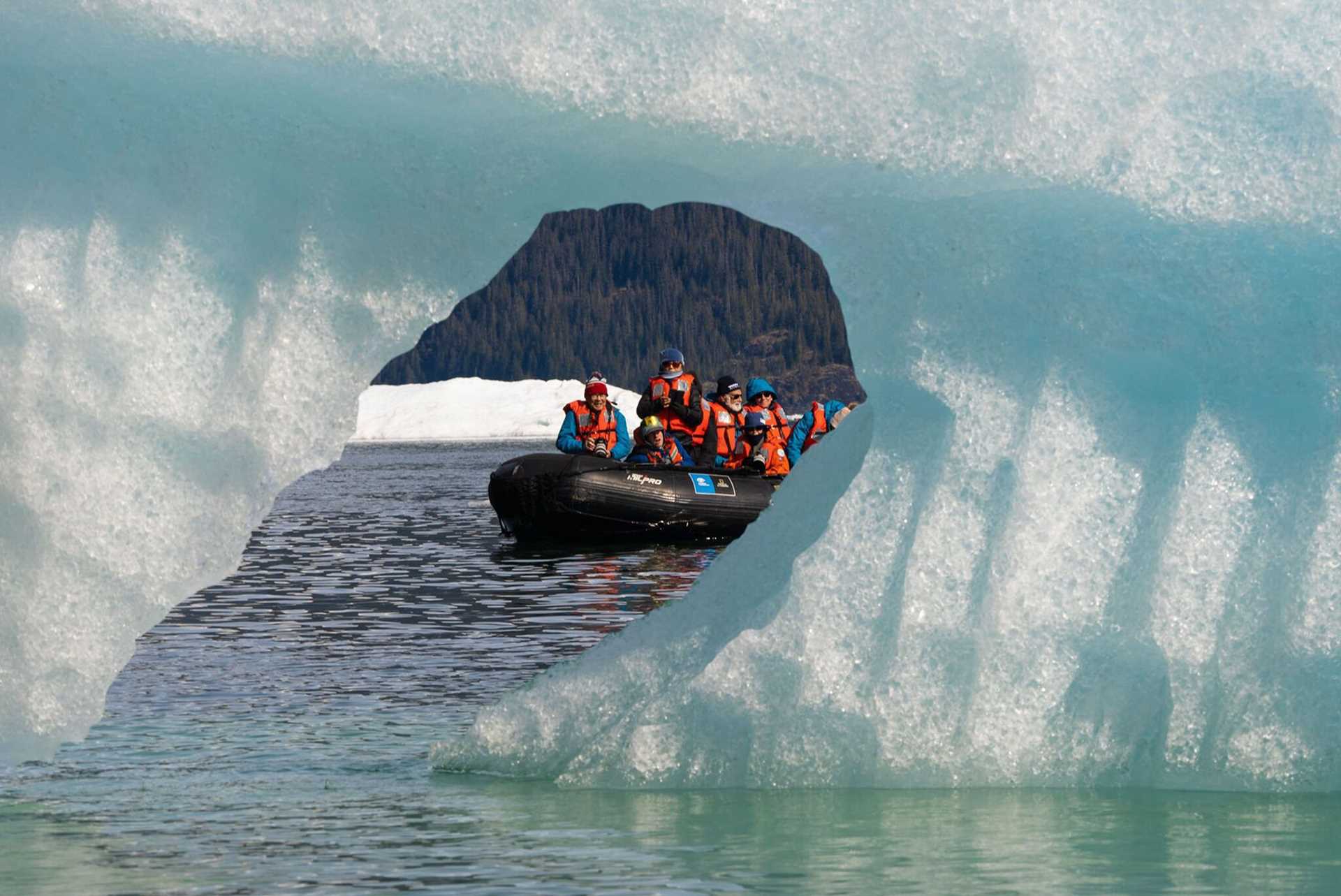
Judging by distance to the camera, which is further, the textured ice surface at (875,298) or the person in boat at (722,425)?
the person in boat at (722,425)

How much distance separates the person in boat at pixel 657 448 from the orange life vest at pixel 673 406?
0.07 metres

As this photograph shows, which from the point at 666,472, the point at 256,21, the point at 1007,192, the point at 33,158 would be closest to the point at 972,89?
the point at 1007,192

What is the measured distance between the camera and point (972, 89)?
23.2ft

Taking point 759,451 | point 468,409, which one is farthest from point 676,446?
point 468,409

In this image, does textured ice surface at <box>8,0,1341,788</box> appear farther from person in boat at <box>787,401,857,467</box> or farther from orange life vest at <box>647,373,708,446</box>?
person in boat at <box>787,401,857,467</box>

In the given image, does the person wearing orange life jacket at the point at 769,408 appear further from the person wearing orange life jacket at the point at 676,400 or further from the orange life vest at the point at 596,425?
the orange life vest at the point at 596,425

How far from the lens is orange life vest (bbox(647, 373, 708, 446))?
64.3 ft

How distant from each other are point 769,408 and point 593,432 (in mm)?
2027

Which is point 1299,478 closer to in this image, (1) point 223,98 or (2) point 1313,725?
(2) point 1313,725

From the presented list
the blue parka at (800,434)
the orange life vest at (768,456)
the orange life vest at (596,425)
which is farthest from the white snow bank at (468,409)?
the blue parka at (800,434)

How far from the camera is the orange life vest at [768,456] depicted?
20312mm

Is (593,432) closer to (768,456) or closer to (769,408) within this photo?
(768,456)

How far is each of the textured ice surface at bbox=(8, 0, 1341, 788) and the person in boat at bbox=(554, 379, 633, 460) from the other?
44.1ft

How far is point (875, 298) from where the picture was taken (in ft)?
24.1
